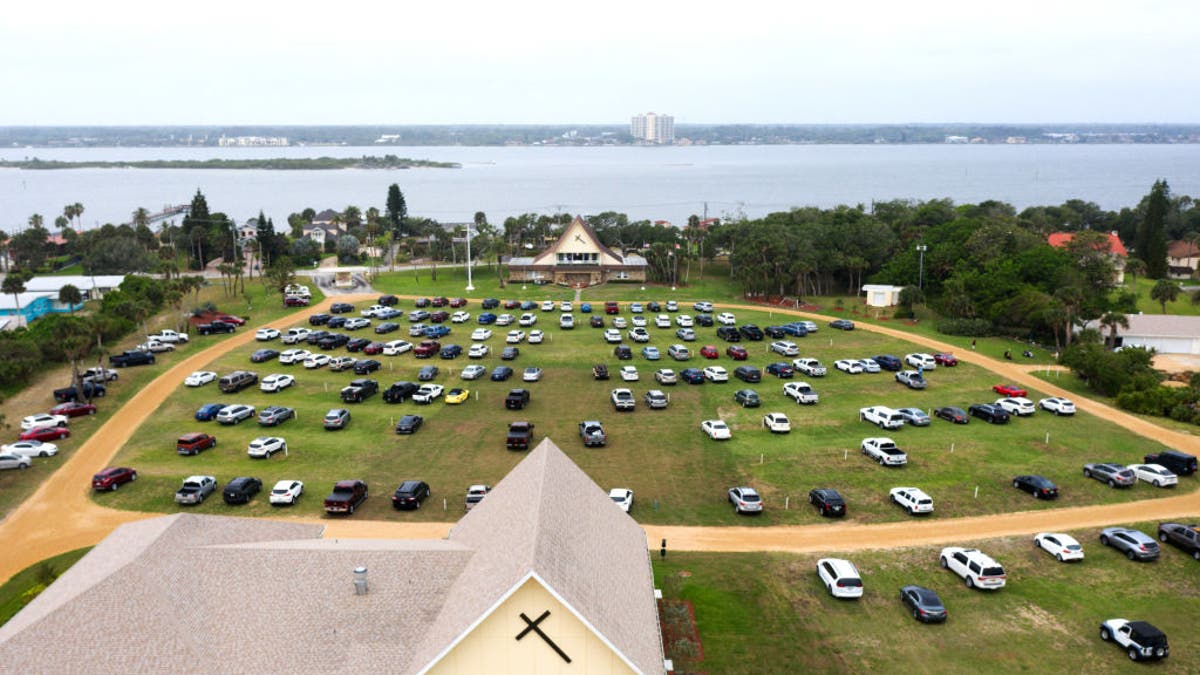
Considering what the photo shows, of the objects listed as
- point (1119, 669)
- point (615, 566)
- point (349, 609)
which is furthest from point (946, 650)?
point (349, 609)

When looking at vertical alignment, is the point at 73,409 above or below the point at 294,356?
below

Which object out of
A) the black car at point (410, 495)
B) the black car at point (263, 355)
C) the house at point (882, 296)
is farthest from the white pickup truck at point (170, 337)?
the house at point (882, 296)

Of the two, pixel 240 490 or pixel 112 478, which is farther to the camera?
pixel 112 478

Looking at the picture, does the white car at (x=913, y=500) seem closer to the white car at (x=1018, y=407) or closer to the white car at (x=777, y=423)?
A: the white car at (x=777, y=423)

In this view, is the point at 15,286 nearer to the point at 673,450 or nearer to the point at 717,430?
the point at 673,450

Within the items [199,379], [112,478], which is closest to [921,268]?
[199,379]

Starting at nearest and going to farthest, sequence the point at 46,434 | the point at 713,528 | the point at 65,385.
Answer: the point at 713,528 → the point at 46,434 → the point at 65,385
